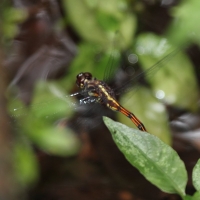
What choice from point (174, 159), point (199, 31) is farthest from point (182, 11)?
point (174, 159)

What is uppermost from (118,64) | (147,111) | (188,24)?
(188,24)

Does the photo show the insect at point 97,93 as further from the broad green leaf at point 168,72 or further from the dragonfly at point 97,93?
the broad green leaf at point 168,72

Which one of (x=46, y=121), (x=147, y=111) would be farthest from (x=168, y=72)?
(x=46, y=121)

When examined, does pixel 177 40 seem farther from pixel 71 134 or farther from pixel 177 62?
pixel 71 134

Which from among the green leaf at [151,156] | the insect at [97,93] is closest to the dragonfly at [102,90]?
the insect at [97,93]

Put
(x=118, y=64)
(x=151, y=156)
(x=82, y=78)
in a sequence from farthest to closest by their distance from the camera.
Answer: (x=118, y=64)
(x=82, y=78)
(x=151, y=156)

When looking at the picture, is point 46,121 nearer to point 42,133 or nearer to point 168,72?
point 42,133
